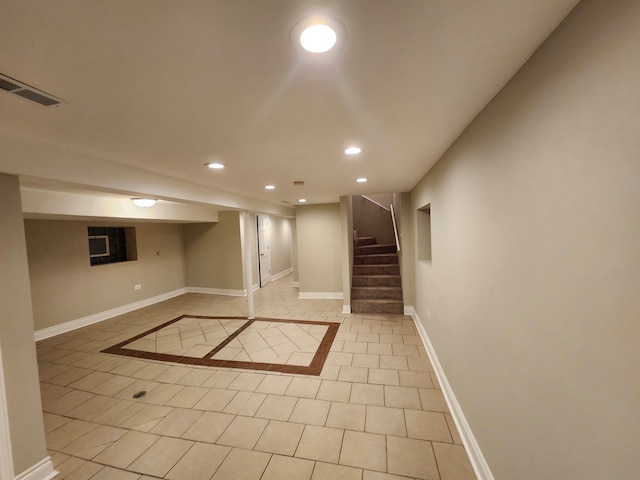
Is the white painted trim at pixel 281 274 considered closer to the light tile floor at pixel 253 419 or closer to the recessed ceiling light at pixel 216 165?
the light tile floor at pixel 253 419

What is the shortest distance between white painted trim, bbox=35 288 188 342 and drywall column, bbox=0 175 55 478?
352 cm

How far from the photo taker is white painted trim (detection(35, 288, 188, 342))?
430 cm

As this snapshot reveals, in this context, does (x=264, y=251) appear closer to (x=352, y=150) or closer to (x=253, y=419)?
(x=253, y=419)

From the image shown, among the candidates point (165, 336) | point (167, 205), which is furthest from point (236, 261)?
point (165, 336)

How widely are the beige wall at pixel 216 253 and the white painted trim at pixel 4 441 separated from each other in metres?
5.15

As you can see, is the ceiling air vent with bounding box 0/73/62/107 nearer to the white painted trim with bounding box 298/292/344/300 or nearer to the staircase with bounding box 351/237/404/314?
the staircase with bounding box 351/237/404/314

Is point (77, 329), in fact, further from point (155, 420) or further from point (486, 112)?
point (486, 112)

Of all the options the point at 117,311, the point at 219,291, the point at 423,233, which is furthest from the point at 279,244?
the point at 423,233

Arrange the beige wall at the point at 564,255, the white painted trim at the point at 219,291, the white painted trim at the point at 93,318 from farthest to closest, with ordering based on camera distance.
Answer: the white painted trim at the point at 219,291 < the white painted trim at the point at 93,318 < the beige wall at the point at 564,255

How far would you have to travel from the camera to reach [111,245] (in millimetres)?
5840

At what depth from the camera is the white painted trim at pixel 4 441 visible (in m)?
1.64

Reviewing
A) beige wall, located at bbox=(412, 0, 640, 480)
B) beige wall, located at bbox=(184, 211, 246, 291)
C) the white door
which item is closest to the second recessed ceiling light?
beige wall, located at bbox=(412, 0, 640, 480)

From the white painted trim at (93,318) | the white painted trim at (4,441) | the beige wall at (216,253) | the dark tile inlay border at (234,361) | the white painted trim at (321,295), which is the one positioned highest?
the beige wall at (216,253)

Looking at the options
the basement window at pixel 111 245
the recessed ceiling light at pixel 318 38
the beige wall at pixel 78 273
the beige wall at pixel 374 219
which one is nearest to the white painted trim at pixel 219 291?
the beige wall at pixel 78 273
